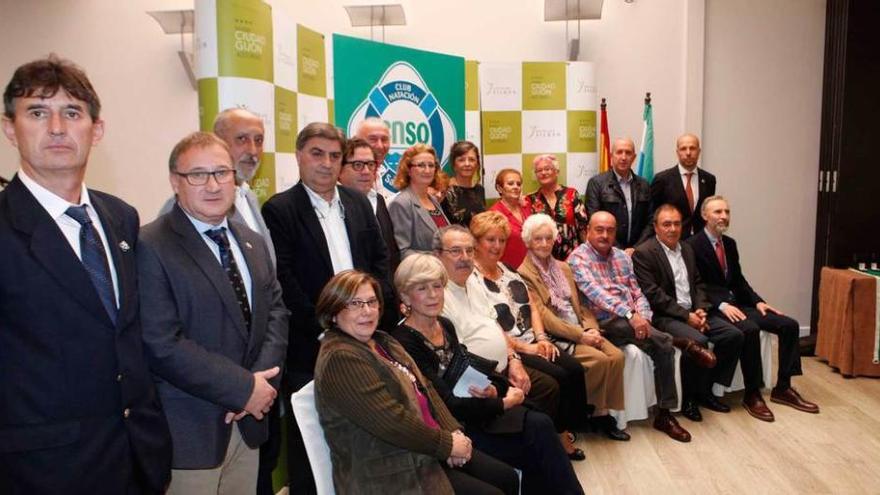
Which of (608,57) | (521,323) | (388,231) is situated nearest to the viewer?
(388,231)

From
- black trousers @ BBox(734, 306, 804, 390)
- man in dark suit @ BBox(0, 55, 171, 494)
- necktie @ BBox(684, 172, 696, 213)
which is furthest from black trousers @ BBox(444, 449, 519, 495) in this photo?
necktie @ BBox(684, 172, 696, 213)

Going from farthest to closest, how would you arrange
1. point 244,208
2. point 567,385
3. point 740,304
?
point 740,304 < point 567,385 < point 244,208

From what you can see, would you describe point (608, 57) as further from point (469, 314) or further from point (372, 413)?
point (372, 413)

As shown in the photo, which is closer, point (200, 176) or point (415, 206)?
point (200, 176)

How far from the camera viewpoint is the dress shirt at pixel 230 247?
1872 millimetres

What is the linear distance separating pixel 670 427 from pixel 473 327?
159 cm

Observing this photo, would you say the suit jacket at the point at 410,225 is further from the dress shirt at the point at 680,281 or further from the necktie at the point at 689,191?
the necktie at the point at 689,191

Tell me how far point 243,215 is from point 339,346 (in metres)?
0.70

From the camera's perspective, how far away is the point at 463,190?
4.12 metres

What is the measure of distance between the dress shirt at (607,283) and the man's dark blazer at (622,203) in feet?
2.19

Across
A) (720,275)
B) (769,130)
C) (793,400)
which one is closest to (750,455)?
(793,400)

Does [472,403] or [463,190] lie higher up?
[463,190]

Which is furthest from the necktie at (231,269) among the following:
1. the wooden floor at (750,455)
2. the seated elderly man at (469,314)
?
the wooden floor at (750,455)

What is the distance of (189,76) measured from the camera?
18.7ft
